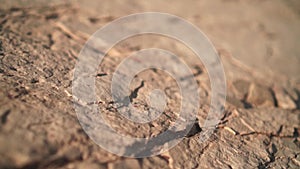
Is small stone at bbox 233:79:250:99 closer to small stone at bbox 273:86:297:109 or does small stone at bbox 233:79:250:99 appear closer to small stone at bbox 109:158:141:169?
small stone at bbox 273:86:297:109

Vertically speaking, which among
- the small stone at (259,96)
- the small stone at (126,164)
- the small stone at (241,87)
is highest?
the small stone at (126,164)

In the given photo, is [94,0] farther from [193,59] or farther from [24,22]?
[193,59]

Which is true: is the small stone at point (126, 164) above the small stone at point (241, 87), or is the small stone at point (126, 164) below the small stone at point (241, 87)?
above

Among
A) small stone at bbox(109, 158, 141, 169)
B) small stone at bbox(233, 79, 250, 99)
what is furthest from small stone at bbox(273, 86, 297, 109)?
small stone at bbox(109, 158, 141, 169)

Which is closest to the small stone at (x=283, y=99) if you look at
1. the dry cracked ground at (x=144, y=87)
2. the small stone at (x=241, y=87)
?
the dry cracked ground at (x=144, y=87)

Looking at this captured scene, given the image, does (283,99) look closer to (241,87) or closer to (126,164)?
(241,87)

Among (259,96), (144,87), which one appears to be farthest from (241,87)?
(144,87)

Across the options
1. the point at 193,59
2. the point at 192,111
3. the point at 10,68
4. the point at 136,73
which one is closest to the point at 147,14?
the point at 193,59

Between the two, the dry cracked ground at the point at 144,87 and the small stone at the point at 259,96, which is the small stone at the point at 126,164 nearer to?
the dry cracked ground at the point at 144,87

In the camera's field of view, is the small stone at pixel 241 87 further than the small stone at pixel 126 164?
Yes
